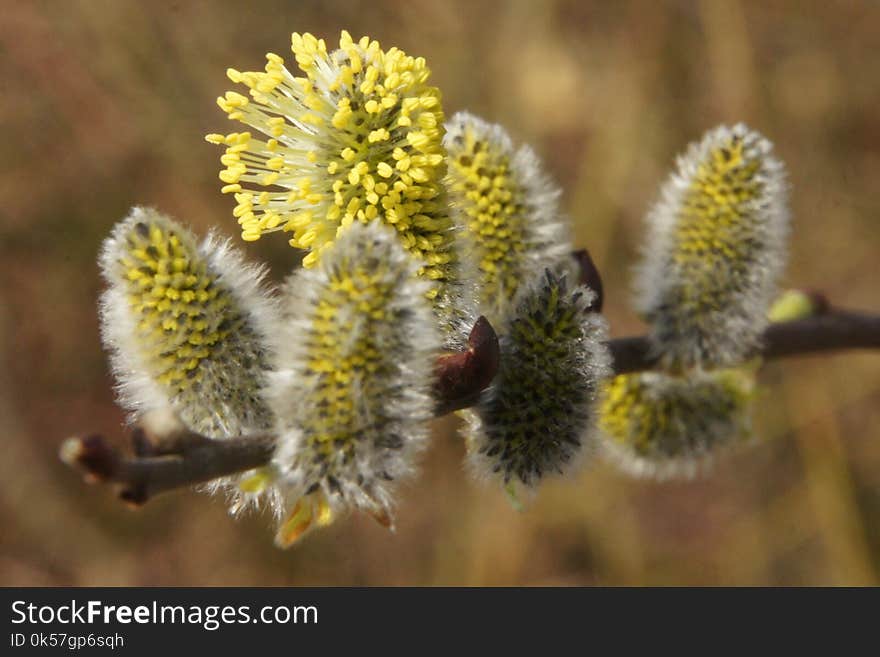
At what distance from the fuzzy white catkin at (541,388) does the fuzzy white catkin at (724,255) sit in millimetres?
493

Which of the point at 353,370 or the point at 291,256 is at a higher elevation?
the point at 291,256

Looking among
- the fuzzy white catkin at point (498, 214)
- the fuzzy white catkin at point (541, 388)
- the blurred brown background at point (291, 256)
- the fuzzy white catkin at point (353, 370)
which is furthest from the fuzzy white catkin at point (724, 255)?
the blurred brown background at point (291, 256)

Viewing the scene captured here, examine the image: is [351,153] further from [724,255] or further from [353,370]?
[724,255]

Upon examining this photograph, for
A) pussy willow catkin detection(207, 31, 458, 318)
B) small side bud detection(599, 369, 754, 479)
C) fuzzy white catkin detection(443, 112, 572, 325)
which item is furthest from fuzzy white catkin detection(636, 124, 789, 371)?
pussy willow catkin detection(207, 31, 458, 318)

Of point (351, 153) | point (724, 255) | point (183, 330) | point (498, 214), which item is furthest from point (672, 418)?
point (183, 330)

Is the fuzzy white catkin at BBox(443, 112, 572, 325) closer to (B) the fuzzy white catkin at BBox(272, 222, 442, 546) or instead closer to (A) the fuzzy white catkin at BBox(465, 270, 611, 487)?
(A) the fuzzy white catkin at BBox(465, 270, 611, 487)

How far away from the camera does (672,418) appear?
2186 mm

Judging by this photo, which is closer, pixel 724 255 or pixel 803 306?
pixel 724 255

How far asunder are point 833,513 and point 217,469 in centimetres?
336

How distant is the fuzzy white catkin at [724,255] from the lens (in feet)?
6.38

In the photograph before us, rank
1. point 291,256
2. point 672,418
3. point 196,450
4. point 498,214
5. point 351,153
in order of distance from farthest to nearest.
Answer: point 291,256, point 672,418, point 498,214, point 351,153, point 196,450

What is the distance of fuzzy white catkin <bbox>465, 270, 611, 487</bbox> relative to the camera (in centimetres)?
150

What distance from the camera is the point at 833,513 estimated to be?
381 cm

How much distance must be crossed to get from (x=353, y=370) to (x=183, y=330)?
0.37 metres
